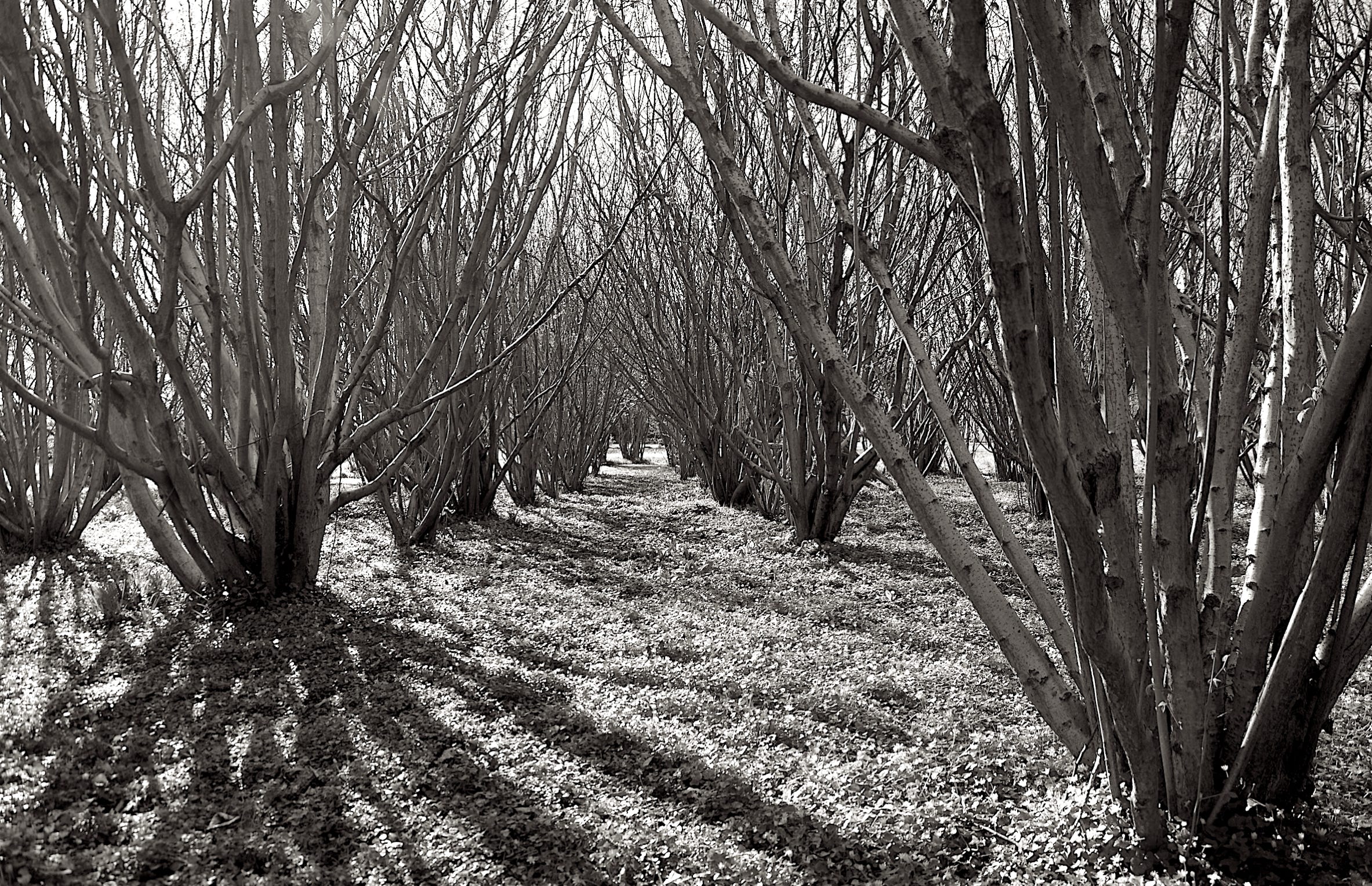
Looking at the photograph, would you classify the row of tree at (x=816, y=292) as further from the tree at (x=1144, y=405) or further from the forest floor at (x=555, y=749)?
the forest floor at (x=555, y=749)

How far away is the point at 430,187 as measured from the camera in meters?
3.88

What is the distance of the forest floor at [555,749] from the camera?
1842 millimetres

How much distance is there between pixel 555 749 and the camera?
2.48 metres

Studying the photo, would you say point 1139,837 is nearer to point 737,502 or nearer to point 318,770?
point 318,770

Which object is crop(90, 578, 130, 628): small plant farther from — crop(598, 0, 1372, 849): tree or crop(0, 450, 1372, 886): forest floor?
crop(598, 0, 1372, 849): tree

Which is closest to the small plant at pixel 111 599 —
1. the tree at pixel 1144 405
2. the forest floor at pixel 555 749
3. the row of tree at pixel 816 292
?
the forest floor at pixel 555 749

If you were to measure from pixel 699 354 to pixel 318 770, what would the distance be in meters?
5.56

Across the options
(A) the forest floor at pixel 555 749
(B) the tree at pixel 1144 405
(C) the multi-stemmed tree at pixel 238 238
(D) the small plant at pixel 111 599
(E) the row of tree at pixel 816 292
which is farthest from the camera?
(D) the small plant at pixel 111 599

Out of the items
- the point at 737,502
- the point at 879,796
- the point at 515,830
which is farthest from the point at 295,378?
the point at 737,502

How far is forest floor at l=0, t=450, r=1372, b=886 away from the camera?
6.04ft

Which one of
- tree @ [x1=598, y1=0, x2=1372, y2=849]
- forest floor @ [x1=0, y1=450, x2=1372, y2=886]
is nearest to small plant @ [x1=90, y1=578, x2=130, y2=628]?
forest floor @ [x1=0, y1=450, x2=1372, y2=886]

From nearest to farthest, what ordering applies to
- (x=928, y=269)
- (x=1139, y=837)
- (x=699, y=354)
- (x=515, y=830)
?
(x=1139, y=837), (x=515, y=830), (x=928, y=269), (x=699, y=354)

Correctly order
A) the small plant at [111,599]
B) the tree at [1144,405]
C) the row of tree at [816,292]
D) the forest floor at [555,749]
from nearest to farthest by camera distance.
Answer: the tree at [1144,405]
the row of tree at [816,292]
the forest floor at [555,749]
the small plant at [111,599]

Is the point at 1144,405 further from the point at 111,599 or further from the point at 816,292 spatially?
the point at 111,599
